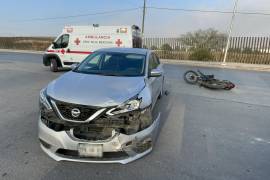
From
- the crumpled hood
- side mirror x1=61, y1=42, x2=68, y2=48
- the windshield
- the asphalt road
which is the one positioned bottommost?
the asphalt road

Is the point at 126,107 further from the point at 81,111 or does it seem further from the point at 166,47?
the point at 166,47

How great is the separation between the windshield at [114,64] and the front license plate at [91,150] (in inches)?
59.7

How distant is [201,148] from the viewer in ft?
10.8

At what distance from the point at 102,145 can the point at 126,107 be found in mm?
557

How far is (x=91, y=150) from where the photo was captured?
243cm

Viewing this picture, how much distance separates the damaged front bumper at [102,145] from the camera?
96.4 inches

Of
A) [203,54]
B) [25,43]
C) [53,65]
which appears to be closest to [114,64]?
[53,65]

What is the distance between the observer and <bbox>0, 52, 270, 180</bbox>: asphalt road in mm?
2592

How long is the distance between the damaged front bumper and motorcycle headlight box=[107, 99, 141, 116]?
26 cm

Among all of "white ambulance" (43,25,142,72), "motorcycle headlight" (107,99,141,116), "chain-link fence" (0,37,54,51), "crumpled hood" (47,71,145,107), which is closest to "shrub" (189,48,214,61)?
"white ambulance" (43,25,142,72)

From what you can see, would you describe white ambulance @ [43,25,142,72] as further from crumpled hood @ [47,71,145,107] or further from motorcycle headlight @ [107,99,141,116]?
motorcycle headlight @ [107,99,141,116]

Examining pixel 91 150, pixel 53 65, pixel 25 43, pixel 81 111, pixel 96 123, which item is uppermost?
pixel 25 43

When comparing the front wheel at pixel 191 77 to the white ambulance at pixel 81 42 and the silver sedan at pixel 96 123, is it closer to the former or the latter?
the white ambulance at pixel 81 42

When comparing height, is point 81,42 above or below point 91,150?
above
